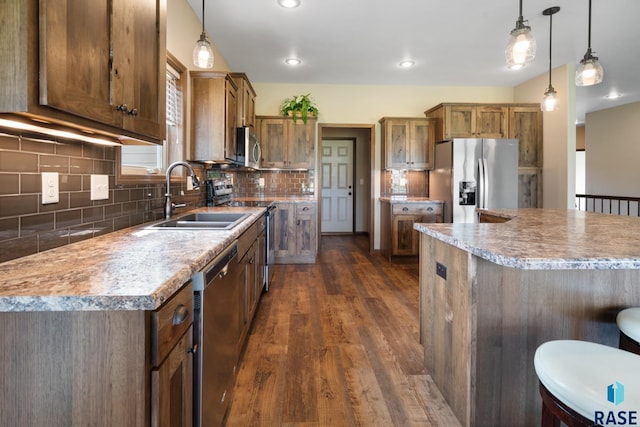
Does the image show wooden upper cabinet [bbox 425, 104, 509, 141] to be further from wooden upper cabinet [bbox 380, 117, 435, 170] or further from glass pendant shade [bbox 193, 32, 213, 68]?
glass pendant shade [bbox 193, 32, 213, 68]

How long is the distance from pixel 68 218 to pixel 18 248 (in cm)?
27

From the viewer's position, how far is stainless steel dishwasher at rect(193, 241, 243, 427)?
44.9 inches

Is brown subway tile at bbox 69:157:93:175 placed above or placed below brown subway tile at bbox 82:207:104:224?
above

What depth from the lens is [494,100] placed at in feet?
18.4

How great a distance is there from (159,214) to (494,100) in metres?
5.37

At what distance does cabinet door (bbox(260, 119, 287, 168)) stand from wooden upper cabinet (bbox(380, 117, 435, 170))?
5.06 ft

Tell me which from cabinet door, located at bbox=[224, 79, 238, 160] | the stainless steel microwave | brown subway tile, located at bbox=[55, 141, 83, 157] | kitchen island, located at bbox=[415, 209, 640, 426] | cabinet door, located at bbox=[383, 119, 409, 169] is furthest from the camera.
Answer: cabinet door, located at bbox=[383, 119, 409, 169]

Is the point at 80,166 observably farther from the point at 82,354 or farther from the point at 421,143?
the point at 421,143

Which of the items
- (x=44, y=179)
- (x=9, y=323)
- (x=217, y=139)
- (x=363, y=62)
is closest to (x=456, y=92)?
(x=363, y=62)

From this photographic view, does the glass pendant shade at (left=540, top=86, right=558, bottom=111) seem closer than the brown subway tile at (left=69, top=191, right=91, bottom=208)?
No

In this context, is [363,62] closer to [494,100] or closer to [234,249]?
[494,100]

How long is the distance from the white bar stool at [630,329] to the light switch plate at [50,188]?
2099 millimetres

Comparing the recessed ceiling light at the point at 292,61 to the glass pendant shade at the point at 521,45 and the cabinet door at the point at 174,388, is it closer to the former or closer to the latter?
the glass pendant shade at the point at 521,45

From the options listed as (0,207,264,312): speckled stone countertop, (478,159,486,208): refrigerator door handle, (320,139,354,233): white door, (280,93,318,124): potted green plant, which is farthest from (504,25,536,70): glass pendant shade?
(320,139,354,233): white door
